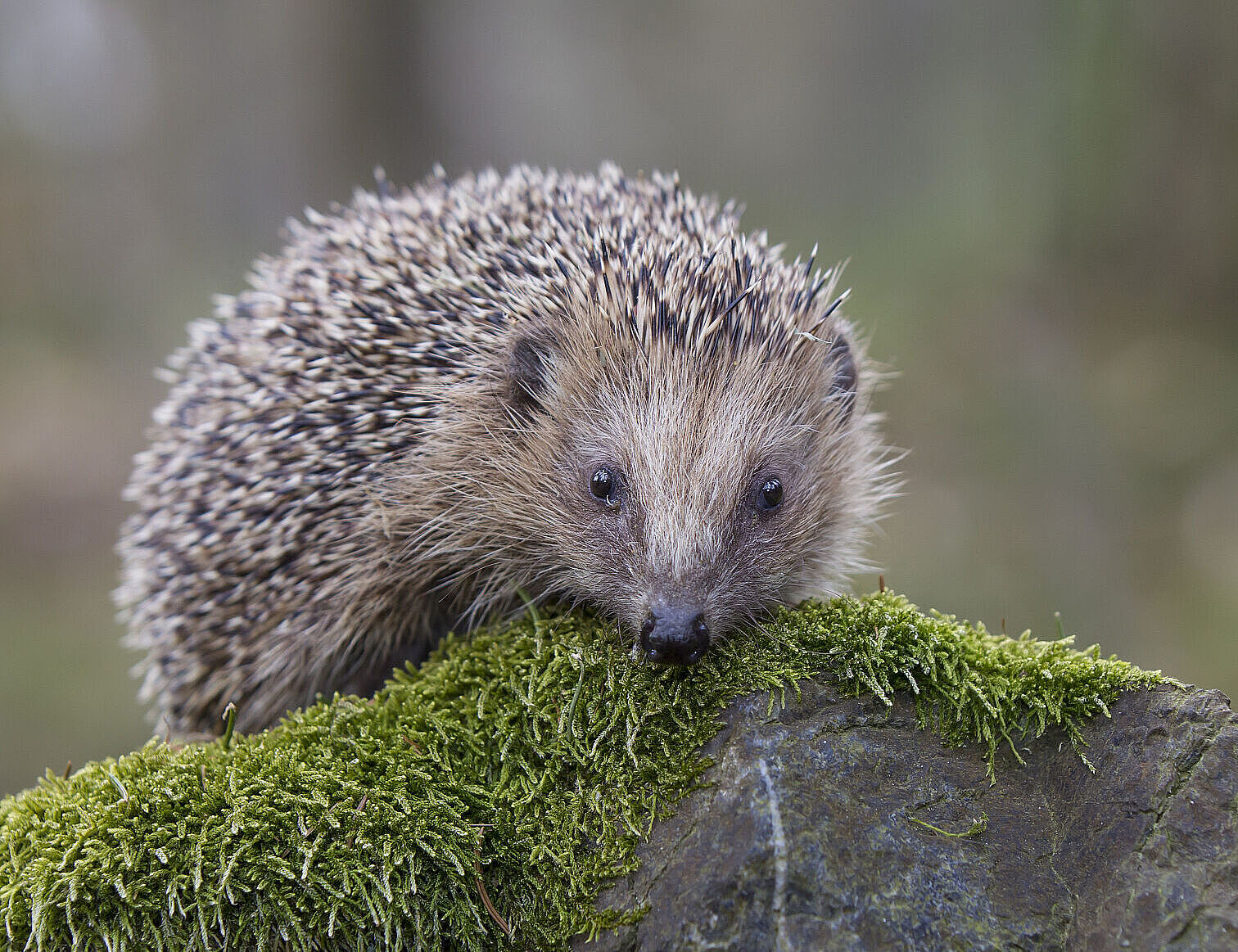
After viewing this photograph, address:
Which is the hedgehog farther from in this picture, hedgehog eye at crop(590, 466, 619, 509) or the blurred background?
the blurred background

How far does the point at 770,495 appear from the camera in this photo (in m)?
4.50

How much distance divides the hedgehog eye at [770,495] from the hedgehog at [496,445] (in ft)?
0.05

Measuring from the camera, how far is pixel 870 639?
3686 millimetres

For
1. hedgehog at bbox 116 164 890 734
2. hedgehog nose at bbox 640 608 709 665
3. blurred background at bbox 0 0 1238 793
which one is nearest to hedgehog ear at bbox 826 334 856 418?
hedgehog at bbox 116 164 890 734

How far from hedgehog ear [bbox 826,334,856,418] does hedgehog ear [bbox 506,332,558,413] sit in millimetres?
1335

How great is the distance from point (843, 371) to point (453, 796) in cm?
275

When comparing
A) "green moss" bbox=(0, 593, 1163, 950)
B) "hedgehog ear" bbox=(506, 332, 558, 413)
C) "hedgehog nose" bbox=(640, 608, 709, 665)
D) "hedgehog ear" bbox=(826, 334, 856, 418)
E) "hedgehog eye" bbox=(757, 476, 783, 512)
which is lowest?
"green moss" bbox=(0, 593, 1163, 950)

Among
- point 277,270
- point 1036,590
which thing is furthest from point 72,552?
point 1036,590

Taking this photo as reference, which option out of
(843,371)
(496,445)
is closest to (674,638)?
(496,445)

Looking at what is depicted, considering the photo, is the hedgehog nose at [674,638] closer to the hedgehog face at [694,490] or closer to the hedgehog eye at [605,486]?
the hedgehog face at [694,490]

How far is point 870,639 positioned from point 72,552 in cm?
1154

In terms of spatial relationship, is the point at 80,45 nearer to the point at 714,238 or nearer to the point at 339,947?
the point at 714,238

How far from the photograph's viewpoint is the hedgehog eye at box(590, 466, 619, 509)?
4.42m

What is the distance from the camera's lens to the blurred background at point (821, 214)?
945cm
